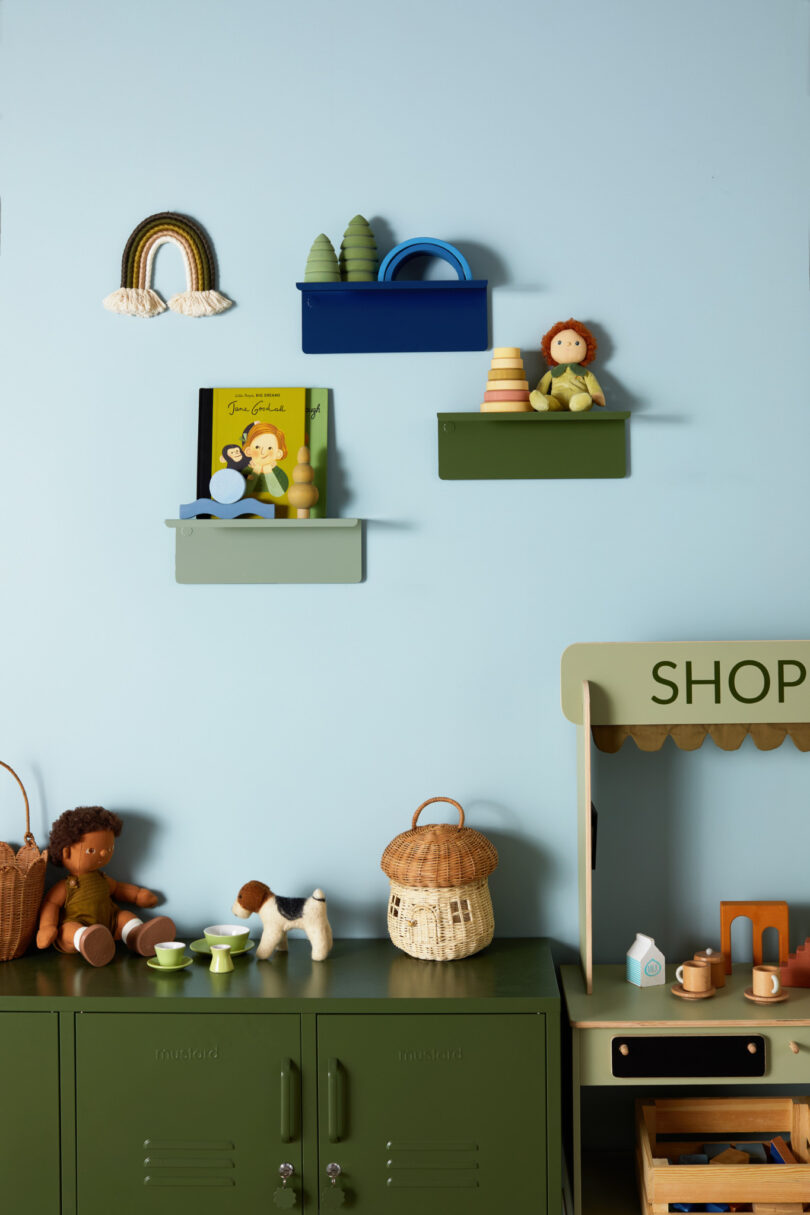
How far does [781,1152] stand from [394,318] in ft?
6.05

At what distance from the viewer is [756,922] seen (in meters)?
2.16

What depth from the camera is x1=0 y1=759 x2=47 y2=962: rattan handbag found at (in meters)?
2.12

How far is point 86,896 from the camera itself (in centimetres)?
219

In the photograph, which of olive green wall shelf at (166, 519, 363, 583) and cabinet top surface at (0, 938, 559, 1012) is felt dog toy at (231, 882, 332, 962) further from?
olive green wall shelf at (166, 519, 363, 583)

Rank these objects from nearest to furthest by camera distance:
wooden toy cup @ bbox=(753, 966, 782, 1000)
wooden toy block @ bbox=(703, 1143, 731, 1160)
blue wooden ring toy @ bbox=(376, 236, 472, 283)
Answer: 1. wooden toy cup @ bbox=(753, 966, 782, 1000)
2. wooden toy block @ bbox=(703, 1143, 731, 1160)
3. blue wooden ring toy @ bbox=(376, 236, 472, 283)

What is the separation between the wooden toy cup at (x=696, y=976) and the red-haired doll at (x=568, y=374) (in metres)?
1.11

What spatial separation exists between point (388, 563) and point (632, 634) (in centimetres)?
54

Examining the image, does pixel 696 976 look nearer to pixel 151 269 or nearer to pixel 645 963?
pixel 645 963

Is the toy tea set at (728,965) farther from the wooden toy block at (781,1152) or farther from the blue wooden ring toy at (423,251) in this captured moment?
the blue wooden ring toy at (423,251)

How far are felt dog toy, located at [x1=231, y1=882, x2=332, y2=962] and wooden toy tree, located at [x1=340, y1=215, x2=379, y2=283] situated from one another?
128 cm

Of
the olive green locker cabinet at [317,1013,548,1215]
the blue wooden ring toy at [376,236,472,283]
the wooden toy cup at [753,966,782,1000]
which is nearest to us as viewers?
the olive green locker cabinet at [317,1013,548,1215]

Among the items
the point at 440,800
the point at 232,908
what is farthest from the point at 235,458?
the point at 232,908

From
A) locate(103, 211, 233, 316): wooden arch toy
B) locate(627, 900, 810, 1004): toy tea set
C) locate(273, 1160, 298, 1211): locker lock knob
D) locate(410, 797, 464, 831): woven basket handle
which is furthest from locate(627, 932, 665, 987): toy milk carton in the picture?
locate(103, 211, 233, 316): wooden arch toy

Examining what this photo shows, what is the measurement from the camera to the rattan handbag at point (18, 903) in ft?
6.94
